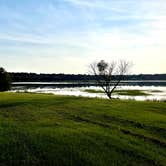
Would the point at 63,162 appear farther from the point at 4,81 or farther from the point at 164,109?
the point at 4,81

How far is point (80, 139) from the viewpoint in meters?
15.6

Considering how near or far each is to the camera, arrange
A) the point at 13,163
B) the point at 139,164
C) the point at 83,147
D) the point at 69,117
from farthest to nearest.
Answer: the point at 69,117 < the point at 83,147 < the point at 139,164 < the point at 13,163

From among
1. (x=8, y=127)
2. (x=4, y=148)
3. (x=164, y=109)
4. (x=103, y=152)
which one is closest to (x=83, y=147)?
(x=103, y=152)

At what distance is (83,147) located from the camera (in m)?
14.5

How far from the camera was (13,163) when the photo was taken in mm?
12305

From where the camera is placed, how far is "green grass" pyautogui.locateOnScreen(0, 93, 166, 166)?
1322 cm

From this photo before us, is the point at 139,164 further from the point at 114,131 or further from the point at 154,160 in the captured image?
the point at 114,131

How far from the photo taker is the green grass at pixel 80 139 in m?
13.2

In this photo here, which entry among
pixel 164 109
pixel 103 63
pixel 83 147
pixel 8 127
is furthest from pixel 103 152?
pixel 103 63

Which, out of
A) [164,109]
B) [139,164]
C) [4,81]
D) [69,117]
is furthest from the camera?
[4,81]

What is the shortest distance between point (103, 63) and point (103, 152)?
63109 mm

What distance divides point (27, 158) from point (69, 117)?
345 inches

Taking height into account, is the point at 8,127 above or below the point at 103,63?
below

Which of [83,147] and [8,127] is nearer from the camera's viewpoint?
[83,147]
